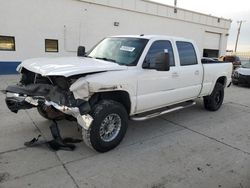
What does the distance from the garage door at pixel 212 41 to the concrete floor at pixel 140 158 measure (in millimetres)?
18977

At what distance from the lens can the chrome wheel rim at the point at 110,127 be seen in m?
4.02

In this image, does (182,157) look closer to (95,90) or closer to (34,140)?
(95,90)

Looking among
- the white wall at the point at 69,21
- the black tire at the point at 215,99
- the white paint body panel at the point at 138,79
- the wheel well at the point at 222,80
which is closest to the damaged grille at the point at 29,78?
the white paint body panel at the point at 138,79

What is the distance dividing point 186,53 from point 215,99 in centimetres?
212

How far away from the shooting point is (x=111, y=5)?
15.2 m

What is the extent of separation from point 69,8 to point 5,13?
3.40 meters

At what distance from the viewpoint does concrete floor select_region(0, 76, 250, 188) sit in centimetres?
331

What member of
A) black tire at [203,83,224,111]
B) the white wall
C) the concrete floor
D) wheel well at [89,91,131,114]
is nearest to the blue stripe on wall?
the white wall

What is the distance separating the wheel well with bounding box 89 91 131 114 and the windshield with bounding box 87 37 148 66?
58cm

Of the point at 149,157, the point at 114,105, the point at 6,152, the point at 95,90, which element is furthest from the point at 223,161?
the point at 6,152

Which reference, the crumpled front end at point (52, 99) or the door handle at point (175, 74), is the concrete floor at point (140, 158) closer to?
the crumpled front end at point (52, 99)

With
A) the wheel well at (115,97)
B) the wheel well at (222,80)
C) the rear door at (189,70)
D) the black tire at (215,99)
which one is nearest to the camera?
the wheel well at (115,97)

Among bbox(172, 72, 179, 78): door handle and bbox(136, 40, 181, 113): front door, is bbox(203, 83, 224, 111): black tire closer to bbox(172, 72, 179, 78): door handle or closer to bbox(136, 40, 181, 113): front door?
bbox(136, 40, 181, 113): front door

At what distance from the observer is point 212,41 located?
944 inches
